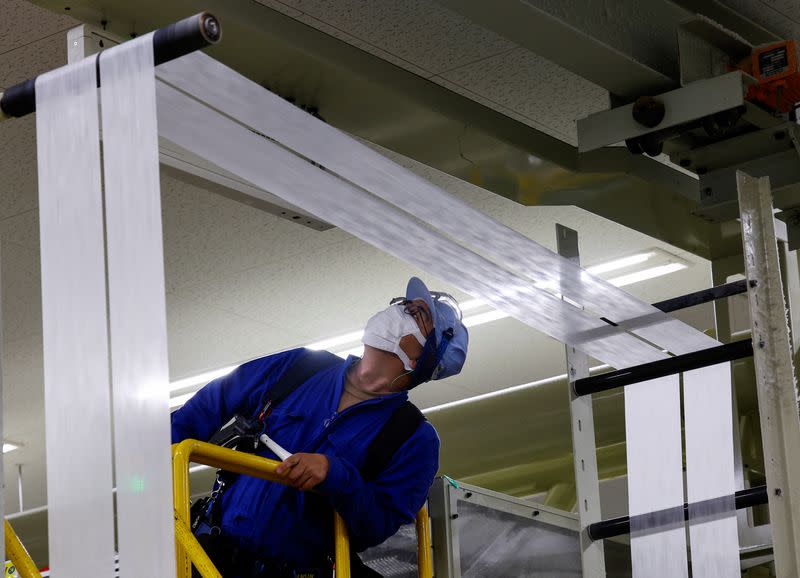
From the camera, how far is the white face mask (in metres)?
3.30

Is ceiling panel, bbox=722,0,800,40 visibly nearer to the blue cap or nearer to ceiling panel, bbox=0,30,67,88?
the blue cap

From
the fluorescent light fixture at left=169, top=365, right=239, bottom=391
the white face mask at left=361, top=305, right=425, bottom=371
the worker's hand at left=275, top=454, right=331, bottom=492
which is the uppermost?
the fluorescent light fixture at left=169, top=365, right=239, bottom=391

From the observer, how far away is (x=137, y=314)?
1.89 m

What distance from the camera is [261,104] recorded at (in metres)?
2.44

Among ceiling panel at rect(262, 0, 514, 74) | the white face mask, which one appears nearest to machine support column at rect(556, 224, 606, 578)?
the white face mask

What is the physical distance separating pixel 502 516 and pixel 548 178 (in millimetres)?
1097

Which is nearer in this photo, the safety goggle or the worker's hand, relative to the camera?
the worker's hand

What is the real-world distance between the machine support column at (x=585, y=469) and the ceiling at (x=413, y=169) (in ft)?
2.01

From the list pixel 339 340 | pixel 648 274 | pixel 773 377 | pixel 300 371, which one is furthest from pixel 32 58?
pixel 648 274

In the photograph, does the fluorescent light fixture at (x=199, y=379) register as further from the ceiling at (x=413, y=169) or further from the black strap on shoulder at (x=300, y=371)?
the black strap on shoulder at (x=300, y=371)

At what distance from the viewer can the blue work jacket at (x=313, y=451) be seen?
3023 mm

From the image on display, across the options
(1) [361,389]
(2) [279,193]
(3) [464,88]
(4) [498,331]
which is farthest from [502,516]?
(4) [498,331]

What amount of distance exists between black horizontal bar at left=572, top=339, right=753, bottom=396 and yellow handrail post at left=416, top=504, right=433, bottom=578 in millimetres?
559

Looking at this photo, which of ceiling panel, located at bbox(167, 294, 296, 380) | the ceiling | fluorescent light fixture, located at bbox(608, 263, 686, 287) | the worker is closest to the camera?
the worker
